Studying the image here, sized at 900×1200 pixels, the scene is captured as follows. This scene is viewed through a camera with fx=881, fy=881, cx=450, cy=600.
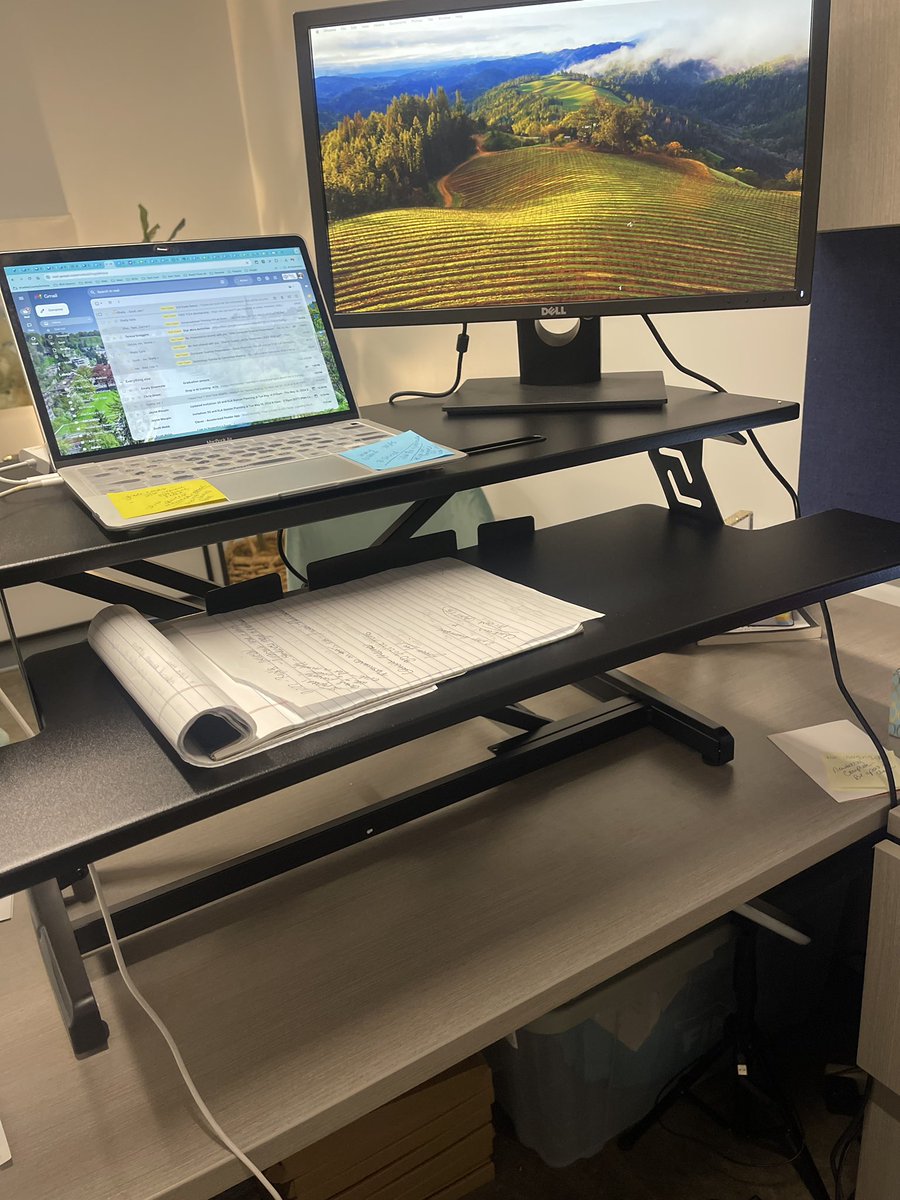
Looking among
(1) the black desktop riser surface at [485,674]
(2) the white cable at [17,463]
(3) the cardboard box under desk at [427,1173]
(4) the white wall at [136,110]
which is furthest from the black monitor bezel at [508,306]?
(4) the white wall at [136,110]

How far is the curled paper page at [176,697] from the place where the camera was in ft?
1.90

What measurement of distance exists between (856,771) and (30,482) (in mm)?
857

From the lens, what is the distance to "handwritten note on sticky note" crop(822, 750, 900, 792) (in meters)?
0.89

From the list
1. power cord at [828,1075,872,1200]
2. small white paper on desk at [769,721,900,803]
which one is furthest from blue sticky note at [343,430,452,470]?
power cord at [828,1075,872,1200]

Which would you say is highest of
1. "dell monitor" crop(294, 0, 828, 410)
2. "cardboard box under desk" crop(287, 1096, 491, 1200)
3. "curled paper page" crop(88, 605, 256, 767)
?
"dell monitor" crop(294, 0, 828, 410)

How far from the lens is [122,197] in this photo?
2.86 meters

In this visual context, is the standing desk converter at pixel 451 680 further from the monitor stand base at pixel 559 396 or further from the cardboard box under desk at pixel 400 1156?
the cardboard box under desk at pixel 400 1156

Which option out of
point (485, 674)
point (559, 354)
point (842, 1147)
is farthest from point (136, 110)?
point (842, 1147)

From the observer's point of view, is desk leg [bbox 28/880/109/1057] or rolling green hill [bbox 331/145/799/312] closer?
desk leg [bbox 28/880/109/1057]

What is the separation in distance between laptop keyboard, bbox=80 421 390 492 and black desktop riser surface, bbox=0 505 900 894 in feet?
0.56

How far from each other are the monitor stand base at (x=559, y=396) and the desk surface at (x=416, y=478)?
1 centimetres

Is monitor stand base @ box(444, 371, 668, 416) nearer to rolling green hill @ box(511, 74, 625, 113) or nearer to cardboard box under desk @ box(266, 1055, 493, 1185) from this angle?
rolling green hill @ box(511, 74, 625, 113)

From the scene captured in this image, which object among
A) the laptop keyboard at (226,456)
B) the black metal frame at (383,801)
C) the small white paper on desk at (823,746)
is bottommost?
the small white paper on desk at (823,746)

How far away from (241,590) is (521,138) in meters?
0.55
